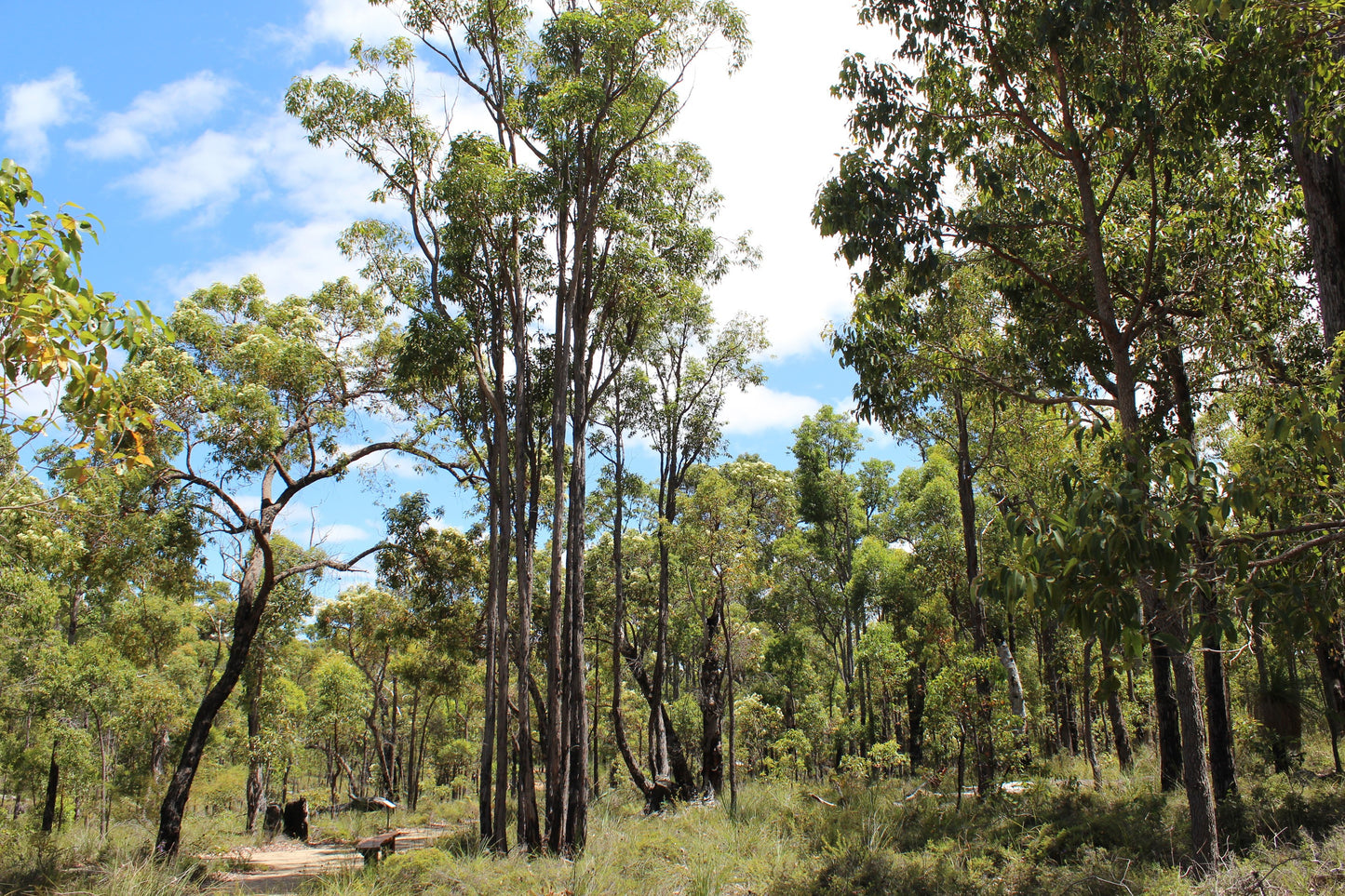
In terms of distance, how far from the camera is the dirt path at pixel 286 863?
11512 mm

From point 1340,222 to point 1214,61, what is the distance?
173 centimetres

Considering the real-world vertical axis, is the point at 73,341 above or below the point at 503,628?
above

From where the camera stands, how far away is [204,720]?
12.1 meters

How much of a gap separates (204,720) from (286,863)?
572 cm

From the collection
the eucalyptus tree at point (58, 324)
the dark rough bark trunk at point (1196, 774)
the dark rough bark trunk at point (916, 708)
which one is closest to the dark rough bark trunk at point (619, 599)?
the dark rough bark trunk at point (916, 708)

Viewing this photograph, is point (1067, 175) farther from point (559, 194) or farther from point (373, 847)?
point (373, 847)

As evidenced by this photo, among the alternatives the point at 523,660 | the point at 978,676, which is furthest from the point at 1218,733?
the point at 523,660

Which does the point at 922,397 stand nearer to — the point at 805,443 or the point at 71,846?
the point at 71,846

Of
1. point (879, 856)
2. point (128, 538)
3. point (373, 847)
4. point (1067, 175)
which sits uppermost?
point (1067, 175)

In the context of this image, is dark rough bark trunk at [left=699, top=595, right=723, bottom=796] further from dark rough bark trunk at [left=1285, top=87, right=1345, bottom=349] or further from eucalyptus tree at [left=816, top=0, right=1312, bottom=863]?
dark rough bark trunk at [left=1285, top=87, right=1345, bottom=349]

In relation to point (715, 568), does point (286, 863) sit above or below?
below

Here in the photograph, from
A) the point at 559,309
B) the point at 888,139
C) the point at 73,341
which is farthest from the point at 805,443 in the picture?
the point at 73,341

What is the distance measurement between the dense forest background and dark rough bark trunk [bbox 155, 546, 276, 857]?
0.40ft

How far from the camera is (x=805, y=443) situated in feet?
105
